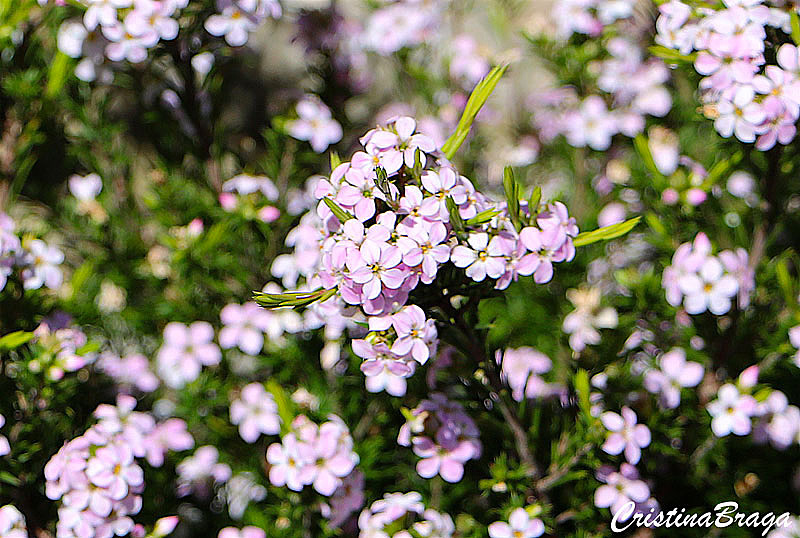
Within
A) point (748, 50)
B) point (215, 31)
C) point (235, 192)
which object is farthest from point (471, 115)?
point (235, 192)

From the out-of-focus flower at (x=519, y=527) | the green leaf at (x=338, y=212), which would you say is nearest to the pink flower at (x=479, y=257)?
the green leaf at (x=338, y=212)

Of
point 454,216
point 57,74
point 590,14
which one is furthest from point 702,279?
point 57,74

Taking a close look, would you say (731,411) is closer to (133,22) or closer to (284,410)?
(284,410)

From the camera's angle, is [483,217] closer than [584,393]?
Yes

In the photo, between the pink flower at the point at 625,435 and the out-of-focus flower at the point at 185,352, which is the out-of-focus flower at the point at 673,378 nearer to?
the pink flower at the point at 625,435

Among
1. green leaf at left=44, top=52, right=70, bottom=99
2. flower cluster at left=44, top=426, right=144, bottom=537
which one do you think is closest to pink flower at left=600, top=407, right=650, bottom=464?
flower cluster at left=44, top=426, right=144, bottom=537

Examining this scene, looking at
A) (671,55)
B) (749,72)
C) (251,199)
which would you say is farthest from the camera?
(251,199)

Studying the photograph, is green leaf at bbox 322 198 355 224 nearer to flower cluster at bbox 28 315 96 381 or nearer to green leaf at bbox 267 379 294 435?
green leaf at bbox 267 379 294 435
